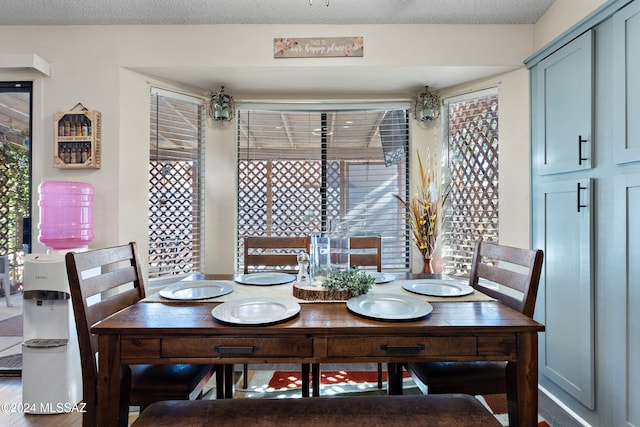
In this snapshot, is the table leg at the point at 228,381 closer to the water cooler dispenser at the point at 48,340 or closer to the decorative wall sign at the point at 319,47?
the water cooler dispenser at the point at 48,340

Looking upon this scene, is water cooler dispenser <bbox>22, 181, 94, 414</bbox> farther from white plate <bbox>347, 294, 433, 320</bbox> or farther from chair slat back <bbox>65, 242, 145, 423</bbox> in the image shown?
white plate <bbox>347, 294, 433, 320</bbox>

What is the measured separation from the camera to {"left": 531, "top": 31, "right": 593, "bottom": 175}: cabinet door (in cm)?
172

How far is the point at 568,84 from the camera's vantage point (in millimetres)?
1846

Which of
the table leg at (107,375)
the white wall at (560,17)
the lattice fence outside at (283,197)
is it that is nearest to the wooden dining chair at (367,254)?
the lattice fence outside at (283,197)

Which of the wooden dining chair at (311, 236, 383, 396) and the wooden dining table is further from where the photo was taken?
the wooden dining chair at (311, 236, 383, 396)

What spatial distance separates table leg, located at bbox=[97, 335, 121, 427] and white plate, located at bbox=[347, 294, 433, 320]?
81 centimetres

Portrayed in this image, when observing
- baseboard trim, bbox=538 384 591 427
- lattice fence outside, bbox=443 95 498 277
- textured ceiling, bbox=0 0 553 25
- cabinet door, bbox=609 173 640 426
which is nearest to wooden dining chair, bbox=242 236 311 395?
lattice fence outside, bbox=443 95 498 277

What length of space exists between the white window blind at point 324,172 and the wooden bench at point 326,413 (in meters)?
1.68

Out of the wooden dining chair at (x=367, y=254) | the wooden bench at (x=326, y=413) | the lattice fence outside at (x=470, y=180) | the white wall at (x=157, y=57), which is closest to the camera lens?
the wooden bench at (x=326, y=413)

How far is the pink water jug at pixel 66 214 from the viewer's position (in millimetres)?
2111

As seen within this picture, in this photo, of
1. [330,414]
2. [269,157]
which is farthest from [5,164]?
[330,414]

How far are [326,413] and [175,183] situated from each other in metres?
2.10

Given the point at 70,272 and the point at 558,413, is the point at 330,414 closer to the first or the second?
the point at 70,272

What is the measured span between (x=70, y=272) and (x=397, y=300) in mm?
1227
